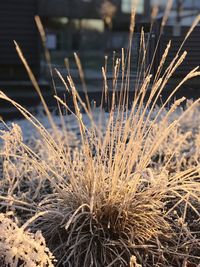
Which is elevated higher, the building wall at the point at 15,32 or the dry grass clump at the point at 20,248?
the dry grass clump at the point at 20,248

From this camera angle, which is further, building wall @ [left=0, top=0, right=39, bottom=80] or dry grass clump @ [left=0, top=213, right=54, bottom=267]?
building wall @ [left=0, top=0, right=39, bottom=80]

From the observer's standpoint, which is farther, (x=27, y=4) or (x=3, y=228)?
(x=27, y=4)

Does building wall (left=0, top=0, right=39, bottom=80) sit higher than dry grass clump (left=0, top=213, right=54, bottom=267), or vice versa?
dry grass clump (left=0, top=213, right=54, bottom=267)

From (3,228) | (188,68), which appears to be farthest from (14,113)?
(3,228)

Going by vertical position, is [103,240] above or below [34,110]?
above

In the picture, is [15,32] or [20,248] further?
[15,32]

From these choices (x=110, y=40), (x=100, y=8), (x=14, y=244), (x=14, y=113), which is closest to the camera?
(x=14, y=244)

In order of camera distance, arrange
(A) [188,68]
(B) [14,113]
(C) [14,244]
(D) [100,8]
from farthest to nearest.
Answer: (D) [100,8] < (B) [14,113] < (A) [188,68] < (C) [14,244]

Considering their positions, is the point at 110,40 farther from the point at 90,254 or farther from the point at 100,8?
the point at 90,254

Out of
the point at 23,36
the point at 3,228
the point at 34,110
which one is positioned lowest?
the point at 34,110

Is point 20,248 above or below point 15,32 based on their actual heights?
above

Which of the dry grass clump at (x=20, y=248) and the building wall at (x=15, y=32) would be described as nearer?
the dry grass clump at (x=20, y=248)
